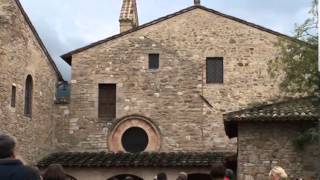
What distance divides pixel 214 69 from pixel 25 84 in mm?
6816

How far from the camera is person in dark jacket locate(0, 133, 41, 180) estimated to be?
4.67 m

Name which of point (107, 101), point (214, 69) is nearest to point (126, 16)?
point (107, 101)

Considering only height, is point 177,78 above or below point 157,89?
above

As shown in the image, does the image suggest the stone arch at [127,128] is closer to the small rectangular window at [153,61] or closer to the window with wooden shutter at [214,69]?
the small rectangular window at [153,61]

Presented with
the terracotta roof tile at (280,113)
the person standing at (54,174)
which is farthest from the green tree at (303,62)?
the person standing at (54,174)

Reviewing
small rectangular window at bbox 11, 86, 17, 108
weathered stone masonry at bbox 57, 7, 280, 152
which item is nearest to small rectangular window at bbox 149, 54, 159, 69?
weathered stone masonry at bbox 57, 7, 280, 152

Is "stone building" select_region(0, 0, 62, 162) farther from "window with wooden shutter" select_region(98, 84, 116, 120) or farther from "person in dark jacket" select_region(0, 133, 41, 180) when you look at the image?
"person in dark jacket" select_region(0, 133, 41, 180)

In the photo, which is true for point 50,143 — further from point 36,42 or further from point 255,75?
point 255,75

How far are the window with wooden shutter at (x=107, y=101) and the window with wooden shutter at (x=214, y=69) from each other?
3518mm

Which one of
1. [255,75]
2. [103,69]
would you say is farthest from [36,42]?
[255,75]

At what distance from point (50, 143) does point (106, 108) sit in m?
2.42

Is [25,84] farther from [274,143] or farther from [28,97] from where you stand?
[274,143]

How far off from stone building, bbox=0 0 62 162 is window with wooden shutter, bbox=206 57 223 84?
576cm

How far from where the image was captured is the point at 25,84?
21.0 m
